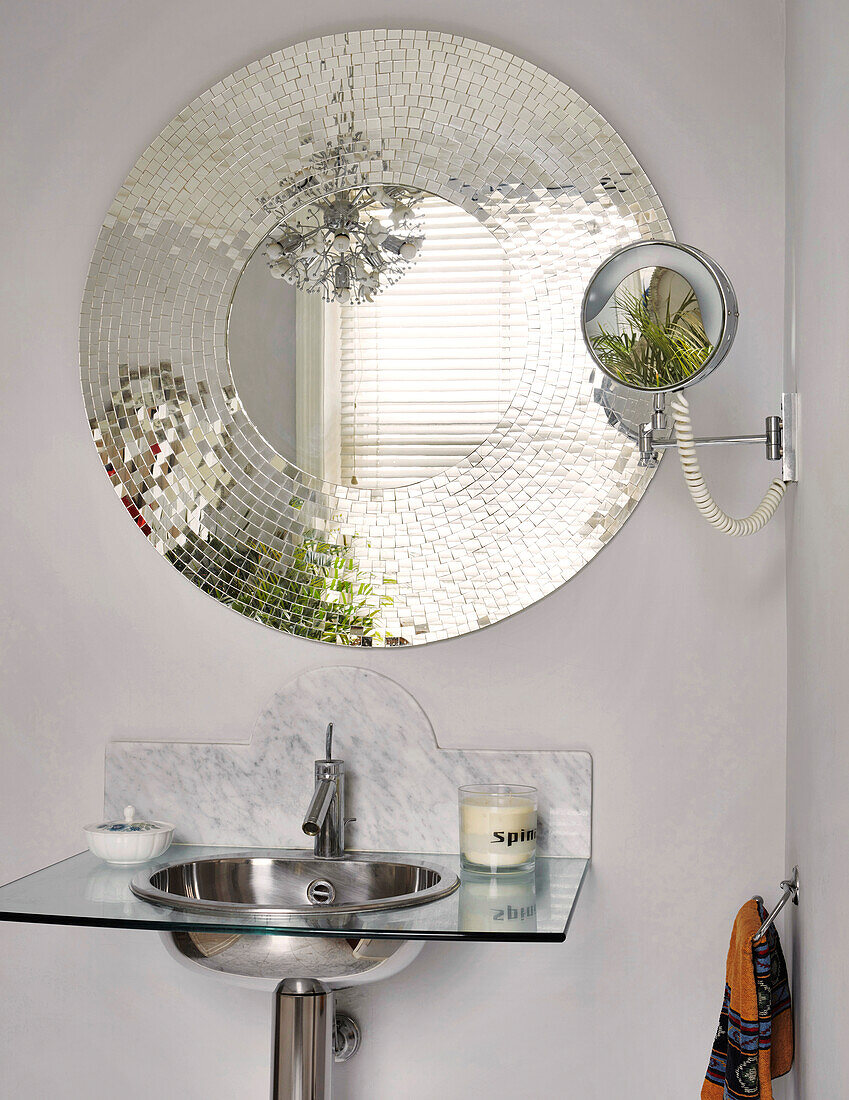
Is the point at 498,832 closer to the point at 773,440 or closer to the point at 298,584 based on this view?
the point at 298,584

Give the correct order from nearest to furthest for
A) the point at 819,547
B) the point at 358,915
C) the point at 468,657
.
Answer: the point at 819,547 → the point at 358,915 → the point at 468,657

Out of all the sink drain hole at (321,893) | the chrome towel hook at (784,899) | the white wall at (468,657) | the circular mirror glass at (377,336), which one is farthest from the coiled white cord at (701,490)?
the sink drain hole at (321,893)

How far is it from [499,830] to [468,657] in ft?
0.98

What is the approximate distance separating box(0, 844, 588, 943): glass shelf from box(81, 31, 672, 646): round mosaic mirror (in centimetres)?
41

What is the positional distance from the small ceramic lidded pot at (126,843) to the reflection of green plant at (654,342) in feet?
3.08

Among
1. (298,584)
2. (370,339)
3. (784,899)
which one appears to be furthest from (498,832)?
(370,339)

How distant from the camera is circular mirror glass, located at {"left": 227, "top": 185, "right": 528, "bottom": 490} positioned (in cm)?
168

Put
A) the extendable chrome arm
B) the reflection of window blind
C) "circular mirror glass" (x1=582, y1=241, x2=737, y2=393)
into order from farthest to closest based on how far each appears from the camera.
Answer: the reflection of window blind → the extendable chrome arm → "circular mirror glass" (x1=582, y1=241, x2=737, y2=393)

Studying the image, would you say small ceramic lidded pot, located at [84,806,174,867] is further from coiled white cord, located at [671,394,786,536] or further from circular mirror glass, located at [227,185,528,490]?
coiled white cord, located at [671,394,786,536]

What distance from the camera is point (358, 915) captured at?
1.32 m

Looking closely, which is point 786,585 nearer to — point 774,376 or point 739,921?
point 774,376

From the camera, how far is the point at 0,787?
1807 mm

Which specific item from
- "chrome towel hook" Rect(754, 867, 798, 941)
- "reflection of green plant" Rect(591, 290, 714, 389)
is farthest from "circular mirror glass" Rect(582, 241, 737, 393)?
"chrome towel hook" Rect(754, 867, 798, 941)

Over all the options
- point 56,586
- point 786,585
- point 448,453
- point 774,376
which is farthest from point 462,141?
point 56,586
